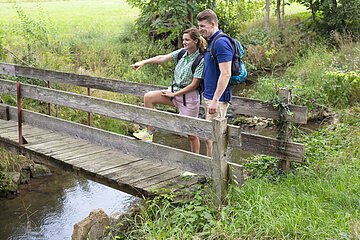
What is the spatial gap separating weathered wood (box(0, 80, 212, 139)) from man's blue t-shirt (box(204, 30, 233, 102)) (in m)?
0.61

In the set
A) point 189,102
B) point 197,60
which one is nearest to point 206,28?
point 197,60

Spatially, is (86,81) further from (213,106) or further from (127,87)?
(213,106)

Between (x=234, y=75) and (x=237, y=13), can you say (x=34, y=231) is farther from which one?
(x=237, y=13)

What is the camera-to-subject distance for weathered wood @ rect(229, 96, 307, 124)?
19.1 ft

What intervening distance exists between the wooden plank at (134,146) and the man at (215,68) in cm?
40

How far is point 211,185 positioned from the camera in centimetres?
498

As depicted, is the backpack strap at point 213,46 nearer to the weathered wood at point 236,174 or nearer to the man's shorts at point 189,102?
the man's shorts at point 189,102

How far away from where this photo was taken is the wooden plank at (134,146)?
16.6ft

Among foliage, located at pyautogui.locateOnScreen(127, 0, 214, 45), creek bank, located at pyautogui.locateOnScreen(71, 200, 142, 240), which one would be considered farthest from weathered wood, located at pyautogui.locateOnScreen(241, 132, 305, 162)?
foliage, located at pyautogui.locateOnScreen(127, 0, 214, 45)

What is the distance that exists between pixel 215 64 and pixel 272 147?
142 centimetres

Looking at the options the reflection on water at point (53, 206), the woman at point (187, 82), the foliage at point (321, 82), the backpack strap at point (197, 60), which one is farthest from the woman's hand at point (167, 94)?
the foliage at point (321, 82)

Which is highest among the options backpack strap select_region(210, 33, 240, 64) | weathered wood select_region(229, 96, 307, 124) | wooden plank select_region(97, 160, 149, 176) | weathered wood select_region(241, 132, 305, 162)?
backpack strap select_region(210, 33, 240, 64)

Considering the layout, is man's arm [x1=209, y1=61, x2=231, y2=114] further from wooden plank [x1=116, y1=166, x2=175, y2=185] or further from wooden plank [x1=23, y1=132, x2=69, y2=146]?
wooden plank [x1=23, y1=132, x2=69, y2=146]

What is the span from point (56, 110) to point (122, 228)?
553 cm
